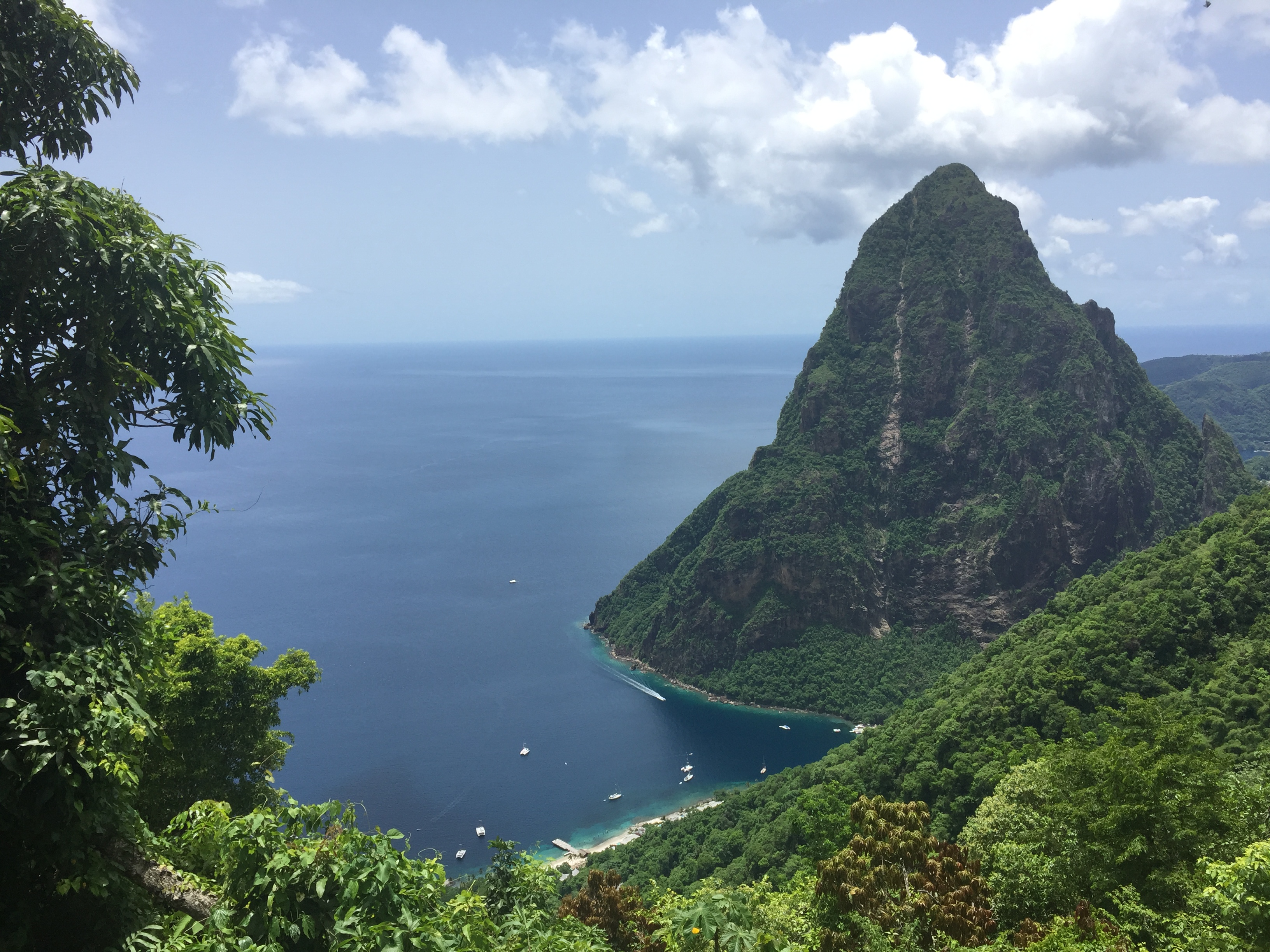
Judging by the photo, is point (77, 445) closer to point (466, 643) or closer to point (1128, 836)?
point (1128, 836)

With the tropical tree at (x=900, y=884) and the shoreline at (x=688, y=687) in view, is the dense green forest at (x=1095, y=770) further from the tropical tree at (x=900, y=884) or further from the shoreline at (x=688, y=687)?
the shoreline at (x=688, y=687)

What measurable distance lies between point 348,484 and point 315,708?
89.7 metres

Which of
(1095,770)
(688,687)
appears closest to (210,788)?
(1095,770)

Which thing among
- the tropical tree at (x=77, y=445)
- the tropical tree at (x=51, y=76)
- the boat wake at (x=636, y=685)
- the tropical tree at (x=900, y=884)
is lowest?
the boat wake at (x=636, y=685)

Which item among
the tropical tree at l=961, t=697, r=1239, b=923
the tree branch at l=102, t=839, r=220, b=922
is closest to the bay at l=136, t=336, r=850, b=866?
the tropical tree at l=961, t=697, r=1239, b=923

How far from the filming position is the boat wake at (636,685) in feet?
282

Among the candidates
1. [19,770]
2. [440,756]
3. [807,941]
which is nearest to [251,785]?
[807,941]

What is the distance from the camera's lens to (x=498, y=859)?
15.8 metres

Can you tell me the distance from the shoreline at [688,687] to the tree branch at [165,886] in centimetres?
7868

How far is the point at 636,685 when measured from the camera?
8806cm

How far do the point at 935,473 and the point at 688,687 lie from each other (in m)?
39.1

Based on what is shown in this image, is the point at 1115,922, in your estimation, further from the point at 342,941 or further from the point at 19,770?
the point at 19,770

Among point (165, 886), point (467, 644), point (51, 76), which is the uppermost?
point (51, 76)

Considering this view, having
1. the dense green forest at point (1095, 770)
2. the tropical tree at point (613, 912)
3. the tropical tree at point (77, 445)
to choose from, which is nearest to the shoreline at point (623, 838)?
the dense green forest at point (1095, 770)
